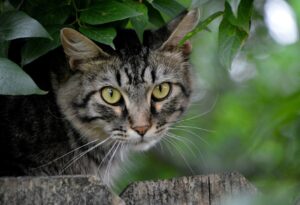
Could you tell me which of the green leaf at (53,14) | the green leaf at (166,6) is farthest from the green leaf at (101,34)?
the green leaf at (166,6)

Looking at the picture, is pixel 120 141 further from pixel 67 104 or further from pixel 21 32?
pixel 21 32

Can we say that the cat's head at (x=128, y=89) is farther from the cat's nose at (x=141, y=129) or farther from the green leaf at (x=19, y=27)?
the green leaf at (x=19, y=27)

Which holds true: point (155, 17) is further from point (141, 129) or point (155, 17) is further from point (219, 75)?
point (219, 75)

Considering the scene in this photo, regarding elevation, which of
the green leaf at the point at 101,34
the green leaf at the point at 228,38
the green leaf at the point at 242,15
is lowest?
the green leaf at the point at 101,34

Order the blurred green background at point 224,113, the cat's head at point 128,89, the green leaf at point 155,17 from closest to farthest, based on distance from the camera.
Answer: the green leaf at point 155,17
the cat's head at point 128,89
the blurred green background at point 224,113

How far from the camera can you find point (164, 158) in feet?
14.6

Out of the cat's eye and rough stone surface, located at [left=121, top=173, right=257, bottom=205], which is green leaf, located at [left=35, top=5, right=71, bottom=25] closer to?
the cat's eye

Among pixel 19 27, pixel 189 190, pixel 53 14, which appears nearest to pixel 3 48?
pixel 19 27

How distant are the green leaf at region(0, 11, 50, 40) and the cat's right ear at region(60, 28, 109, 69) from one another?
0.39 m

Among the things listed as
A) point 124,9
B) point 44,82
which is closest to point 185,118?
point 44,82

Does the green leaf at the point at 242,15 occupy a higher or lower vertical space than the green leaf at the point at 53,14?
higher

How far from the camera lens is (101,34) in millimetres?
2211

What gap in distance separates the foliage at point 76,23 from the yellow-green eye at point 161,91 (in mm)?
356

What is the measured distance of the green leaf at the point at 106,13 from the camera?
2.11 metres
